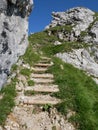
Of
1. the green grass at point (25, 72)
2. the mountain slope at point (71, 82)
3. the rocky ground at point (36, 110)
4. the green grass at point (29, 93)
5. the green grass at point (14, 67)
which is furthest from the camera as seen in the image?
the green grass at point (25, 72)

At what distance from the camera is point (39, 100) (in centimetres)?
2080

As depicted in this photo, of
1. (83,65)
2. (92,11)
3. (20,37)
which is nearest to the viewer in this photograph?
(20,37)

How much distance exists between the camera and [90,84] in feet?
83.6

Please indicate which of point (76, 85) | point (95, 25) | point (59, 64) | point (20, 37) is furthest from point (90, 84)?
point (95, 25)

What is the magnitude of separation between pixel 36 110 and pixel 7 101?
6.46 feet

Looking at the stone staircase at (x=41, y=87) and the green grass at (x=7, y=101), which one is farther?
the stone staircase at (x=41, y=87)

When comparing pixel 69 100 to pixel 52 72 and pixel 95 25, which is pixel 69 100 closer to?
pixel 52 72

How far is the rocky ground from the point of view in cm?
1827

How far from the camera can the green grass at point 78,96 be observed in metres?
18.8

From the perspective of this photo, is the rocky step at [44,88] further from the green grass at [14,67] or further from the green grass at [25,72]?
the green grass at [14,67]

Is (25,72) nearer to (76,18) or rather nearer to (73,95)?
(73,95)

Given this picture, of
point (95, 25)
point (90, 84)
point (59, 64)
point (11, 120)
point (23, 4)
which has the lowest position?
point (11, 120)

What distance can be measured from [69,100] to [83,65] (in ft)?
45.4

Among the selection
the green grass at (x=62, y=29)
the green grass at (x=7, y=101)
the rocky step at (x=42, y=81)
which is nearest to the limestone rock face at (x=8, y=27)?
the green grass at (x=7, y=101)
